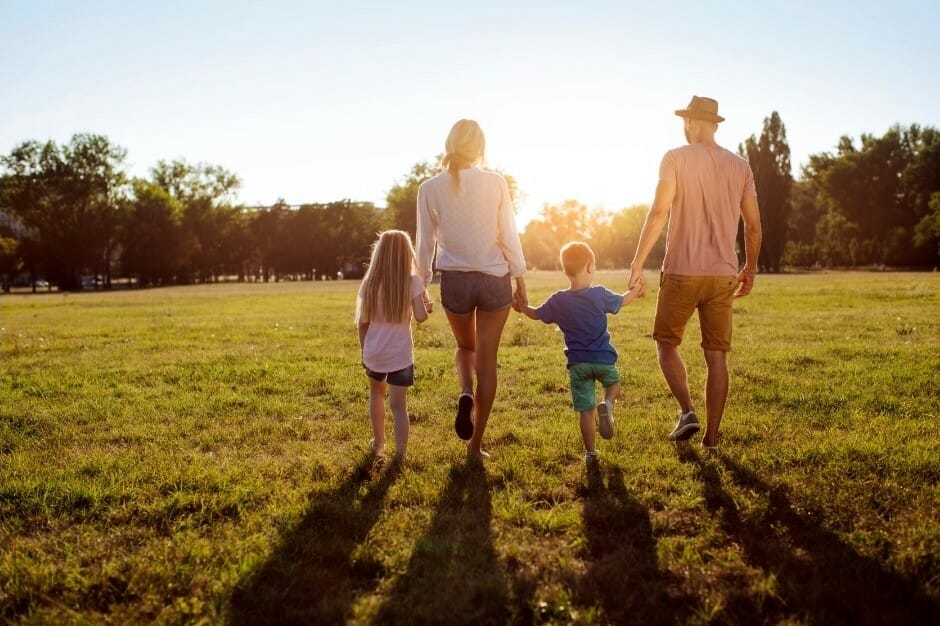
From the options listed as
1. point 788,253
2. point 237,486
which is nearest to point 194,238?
point 788,253

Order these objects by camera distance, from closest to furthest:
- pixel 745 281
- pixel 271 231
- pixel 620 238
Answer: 1. pixel 745 281
2. pixel 271 231
3. pixel 620 238

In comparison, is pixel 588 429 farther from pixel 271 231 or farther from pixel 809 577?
pixel 271 231

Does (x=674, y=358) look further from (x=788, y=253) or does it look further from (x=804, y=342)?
(x=788, y=253)

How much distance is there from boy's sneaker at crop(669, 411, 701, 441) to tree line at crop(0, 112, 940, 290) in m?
66.3

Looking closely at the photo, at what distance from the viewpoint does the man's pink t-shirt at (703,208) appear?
5535mm

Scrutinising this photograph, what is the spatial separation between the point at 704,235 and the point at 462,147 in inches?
86.3

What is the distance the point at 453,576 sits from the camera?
354 centimetres

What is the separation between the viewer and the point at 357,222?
96.2 metres

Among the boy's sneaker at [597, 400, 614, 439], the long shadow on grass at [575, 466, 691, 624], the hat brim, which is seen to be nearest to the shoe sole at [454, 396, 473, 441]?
the boy's sneaker at [597, 400, 614, 439]

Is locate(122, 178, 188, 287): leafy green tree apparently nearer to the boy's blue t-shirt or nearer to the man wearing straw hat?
the boy's blue t-shirt

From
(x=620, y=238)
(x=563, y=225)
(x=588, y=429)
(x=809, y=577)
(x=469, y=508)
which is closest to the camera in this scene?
(x=809, y=577)

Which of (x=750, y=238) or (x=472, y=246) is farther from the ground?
(x=750, y=238)

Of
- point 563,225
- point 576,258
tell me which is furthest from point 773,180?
point 563,225

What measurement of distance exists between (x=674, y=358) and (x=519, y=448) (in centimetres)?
161
